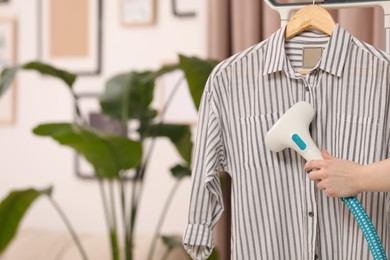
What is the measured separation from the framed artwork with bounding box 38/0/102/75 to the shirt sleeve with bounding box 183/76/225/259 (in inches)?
70.4

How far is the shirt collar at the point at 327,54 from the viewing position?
59.6 inches

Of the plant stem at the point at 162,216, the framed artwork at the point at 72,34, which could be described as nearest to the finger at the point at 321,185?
the plant stem at the point at 162,216

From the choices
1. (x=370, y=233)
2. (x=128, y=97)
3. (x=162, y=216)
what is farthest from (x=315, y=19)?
(x=162, y=216)

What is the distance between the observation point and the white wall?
3129 mm

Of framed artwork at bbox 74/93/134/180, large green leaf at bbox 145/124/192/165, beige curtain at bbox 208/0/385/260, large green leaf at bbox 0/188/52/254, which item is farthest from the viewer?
framed artwork at bbox 74/93/134/180

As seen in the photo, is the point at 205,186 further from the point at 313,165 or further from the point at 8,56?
the point at 8,56

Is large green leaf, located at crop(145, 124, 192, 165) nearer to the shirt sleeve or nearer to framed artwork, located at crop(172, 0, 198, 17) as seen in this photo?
framed artwork, located at crop(172, 0, 198, 17)

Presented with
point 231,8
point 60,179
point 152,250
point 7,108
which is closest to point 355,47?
point 231,8

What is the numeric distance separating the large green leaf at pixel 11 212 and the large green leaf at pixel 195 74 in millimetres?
661

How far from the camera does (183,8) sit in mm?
3096

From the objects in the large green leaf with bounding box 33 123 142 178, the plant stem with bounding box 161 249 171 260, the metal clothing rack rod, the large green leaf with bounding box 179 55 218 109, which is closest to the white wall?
the plant stem with bounding box 161 249 171 260

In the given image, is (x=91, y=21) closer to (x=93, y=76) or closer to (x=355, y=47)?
(x=93, y=76)

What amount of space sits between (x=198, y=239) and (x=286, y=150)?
0.28m

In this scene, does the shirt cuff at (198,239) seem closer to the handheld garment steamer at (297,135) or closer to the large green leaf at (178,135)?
the handheld garment steamer at (297,135)
